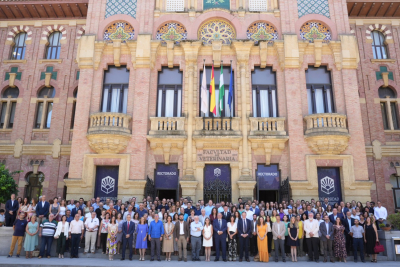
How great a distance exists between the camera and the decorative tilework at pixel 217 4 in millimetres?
19891

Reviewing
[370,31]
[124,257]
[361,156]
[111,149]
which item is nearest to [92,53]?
[111,149]

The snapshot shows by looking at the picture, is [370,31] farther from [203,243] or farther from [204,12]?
[203,243]

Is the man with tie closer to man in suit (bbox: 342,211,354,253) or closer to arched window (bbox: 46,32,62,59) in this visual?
man in suit (bbox: 342,211,354,253)

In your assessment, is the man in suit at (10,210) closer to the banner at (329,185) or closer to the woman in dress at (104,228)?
the woman in dress at (104,228)

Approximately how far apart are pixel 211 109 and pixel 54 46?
13.6 meters

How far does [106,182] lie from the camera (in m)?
17.4

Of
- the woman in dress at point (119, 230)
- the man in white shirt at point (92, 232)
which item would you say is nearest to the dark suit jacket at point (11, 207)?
the man in white shirt at point (92, 232)

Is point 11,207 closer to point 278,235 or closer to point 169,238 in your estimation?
point 169,238

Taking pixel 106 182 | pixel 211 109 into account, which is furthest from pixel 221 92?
pixel 106 182

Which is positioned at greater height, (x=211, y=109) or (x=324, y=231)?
(x=211, y=109)

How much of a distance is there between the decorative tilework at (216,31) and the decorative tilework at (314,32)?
14.0ft

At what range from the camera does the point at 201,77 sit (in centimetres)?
1906

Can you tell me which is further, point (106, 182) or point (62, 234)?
point (106, 182)

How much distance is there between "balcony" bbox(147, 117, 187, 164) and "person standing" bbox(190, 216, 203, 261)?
6107 millimetres
